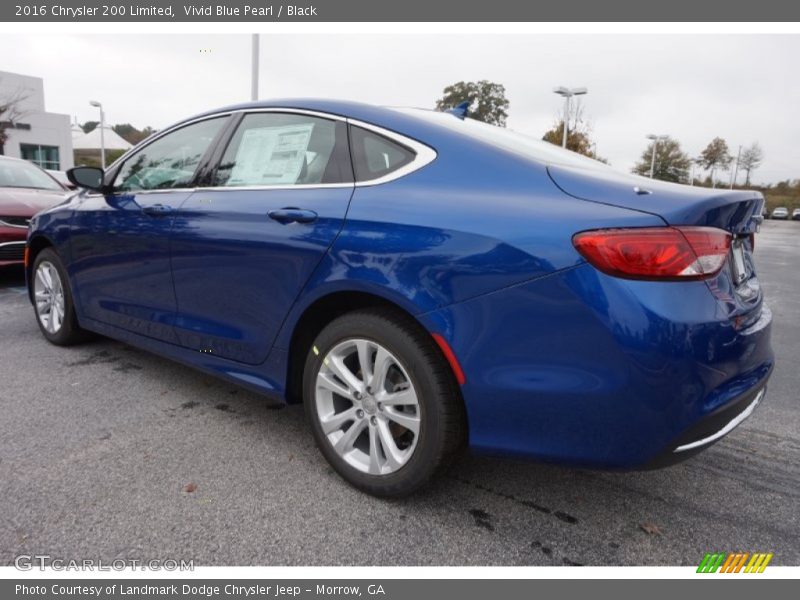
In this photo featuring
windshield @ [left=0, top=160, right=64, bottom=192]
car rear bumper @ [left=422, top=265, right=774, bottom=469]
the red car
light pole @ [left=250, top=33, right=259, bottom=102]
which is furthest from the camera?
light pole @ [left=250, top=33, right=259, bottom=102]

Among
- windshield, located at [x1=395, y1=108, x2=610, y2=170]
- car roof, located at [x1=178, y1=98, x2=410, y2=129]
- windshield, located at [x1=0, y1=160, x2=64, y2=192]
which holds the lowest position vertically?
windshield, located at [x1=0, y1=160, x2=64, y2=192]

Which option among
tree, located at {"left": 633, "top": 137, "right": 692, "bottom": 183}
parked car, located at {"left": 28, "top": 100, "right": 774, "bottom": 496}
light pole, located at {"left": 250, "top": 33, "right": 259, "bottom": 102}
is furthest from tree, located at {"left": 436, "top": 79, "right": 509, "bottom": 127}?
parked car, located at {"left": 28, "top": 100, "right": 774, "bottom": 496}

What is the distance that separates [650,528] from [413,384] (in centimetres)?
104

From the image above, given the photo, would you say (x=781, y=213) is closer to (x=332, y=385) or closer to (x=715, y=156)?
(x=715, y=156)

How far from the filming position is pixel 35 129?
4197cm

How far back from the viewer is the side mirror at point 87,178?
3.64m

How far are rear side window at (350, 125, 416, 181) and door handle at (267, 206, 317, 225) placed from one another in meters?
0.25

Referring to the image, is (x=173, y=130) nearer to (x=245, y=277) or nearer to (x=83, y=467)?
(x=245, y=277)

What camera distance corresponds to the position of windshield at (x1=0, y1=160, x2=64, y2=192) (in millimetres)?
7012

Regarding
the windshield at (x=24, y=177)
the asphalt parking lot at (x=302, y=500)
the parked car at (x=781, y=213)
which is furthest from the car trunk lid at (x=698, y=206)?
the parked car at (x=781, y=213)

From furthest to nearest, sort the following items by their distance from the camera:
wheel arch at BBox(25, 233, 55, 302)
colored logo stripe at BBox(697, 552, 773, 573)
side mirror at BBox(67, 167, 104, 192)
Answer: wheel arch at BBox(25, 233, 55, 302), side mirror at BBox(67, 167, 104, 192), colored logo stripe at BBox(697, 552, 773, 573)

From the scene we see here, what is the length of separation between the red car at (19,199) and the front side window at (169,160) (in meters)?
3.19

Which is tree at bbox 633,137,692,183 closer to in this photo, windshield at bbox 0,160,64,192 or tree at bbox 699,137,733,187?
tree at bbox 699,137,733,187

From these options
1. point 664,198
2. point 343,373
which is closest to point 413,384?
point 343,373
